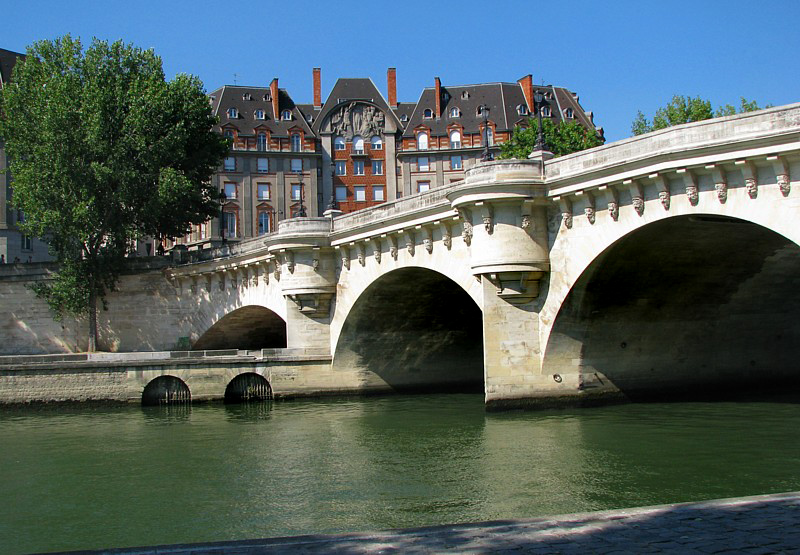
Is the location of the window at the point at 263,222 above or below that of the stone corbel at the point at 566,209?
above

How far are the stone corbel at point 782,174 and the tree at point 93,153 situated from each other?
3393cm

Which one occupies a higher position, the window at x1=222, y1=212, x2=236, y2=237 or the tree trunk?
the window at x1=222, y1=212, x2=236, y2=237

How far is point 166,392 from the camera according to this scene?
37.6m

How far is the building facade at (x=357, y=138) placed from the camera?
78.8 meters

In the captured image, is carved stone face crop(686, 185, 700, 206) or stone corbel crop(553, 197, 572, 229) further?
stone corbel crop(553, 197, 572, 229)

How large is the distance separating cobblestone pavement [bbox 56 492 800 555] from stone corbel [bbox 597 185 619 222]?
1400 cm

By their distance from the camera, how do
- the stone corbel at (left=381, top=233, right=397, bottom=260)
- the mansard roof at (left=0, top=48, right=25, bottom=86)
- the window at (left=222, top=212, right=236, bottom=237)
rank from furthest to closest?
the window at (left=222, top=212, right=236, bottom=237) → the mansard roof at (left=0, top=48, right=25, bottom=86) → the stone corbel at (left=381, top=233, right=397, bottom=260)

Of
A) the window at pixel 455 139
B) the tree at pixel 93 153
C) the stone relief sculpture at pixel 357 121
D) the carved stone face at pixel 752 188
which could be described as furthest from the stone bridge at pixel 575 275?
the window at pixel 455 139

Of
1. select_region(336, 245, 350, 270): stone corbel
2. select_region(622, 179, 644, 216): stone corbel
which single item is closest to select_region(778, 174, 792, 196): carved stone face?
select_region(622, 179, 644, 216): stone corbel

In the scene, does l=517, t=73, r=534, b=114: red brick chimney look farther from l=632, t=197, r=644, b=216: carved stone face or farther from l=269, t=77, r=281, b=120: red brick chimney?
l=632, t=197, r=644, b=216: carved stone face

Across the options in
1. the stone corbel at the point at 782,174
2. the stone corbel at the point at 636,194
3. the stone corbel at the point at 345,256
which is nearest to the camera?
the stone corbel at the point at 782,174

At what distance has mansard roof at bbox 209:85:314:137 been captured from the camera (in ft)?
260

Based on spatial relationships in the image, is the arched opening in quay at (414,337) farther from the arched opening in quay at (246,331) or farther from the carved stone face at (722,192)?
the carved stone face at (722,192)

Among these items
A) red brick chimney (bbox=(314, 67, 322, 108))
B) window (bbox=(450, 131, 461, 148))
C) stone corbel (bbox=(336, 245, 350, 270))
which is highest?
red brick chimney (bbox=(314, 67, 322, 108))
